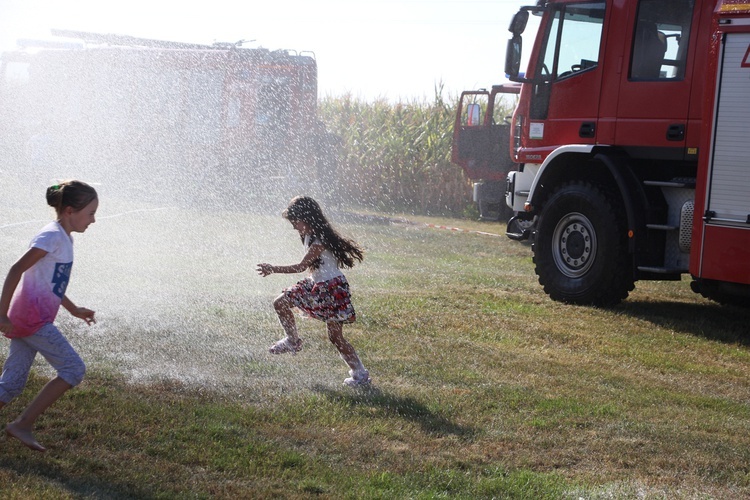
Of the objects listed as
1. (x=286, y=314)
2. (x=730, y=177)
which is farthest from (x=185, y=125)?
(x=286, y=314)

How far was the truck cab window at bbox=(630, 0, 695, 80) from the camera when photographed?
9469 mm

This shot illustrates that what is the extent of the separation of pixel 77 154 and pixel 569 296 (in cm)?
1705

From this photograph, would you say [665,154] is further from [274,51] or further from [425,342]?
[274,51]

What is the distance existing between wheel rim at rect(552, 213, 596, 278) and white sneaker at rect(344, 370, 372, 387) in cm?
460

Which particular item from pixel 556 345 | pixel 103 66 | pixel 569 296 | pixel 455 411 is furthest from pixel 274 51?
pixel 455 411

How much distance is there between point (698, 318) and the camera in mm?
10117

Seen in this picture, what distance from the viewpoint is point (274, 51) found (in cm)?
2258

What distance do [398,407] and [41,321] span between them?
2.21 metres

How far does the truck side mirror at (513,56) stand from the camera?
10.7 m

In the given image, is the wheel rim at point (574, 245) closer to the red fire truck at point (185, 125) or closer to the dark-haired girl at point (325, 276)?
the dark-haired girl at point (325, 276)

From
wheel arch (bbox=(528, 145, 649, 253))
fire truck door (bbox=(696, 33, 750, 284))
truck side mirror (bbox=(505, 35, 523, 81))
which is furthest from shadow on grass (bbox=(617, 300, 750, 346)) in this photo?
truck side mirror (bbox=(505, 35, 523, 81))

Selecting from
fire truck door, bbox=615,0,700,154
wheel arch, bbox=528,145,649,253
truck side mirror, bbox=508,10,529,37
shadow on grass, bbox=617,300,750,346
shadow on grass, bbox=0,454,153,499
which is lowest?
shadow on grass, bbox=0,454,153,499

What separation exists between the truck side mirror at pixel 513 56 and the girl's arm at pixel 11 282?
6.99m

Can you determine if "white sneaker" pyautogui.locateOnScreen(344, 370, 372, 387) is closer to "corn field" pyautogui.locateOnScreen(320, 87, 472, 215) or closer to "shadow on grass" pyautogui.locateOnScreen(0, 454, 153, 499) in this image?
"shadow on grass" pyautogui.locateOnScreen(0, 454, 153, 499)
